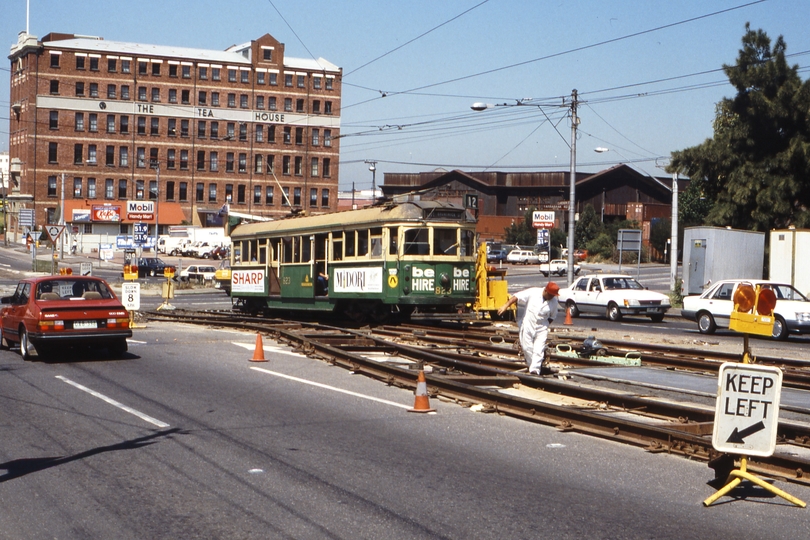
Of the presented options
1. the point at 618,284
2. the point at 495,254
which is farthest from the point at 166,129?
the point at 618,284

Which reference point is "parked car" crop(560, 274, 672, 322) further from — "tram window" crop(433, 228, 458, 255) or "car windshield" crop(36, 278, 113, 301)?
"car windshield" crop(36, 278, 113, 301)

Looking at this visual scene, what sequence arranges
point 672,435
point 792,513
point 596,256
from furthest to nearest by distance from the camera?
1. point 596,256
2. point 672,435
3. point 792,513

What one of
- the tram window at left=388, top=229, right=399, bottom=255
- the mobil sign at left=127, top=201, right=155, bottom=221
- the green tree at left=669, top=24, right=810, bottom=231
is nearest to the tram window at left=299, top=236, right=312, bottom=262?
the tram window at left=388, top=229, right=399, bottom=255

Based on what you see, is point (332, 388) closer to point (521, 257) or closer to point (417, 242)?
point (417, 242)

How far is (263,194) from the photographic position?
99.9m

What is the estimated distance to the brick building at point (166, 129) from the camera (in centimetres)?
9138

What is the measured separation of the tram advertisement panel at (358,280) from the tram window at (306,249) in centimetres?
157

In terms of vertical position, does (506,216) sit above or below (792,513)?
above

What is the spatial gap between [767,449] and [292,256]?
20.1 m

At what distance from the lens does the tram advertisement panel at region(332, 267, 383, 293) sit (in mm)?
22938

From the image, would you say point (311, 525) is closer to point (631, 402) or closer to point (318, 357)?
point (631, 402)

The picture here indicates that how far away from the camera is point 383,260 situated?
22750 mm

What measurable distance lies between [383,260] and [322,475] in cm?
1448

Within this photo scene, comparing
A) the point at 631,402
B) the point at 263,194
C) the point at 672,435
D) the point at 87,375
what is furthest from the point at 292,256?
the point at 263,194
